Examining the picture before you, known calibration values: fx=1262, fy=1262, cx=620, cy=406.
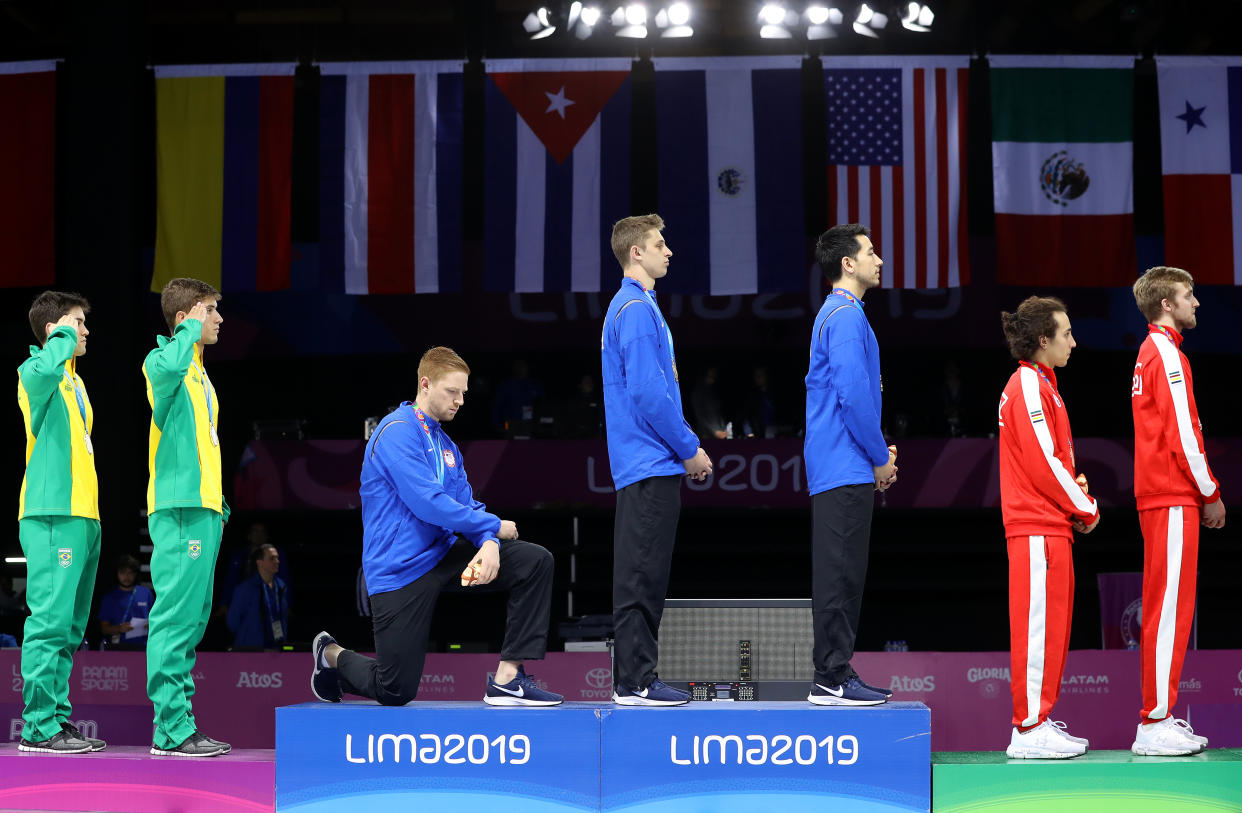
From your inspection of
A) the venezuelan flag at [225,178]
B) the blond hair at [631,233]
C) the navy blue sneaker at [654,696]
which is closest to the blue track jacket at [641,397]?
the blond hair at [631,233]

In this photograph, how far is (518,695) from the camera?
5184mm

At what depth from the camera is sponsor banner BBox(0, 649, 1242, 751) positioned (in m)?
8.35

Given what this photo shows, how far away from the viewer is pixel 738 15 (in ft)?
49.2

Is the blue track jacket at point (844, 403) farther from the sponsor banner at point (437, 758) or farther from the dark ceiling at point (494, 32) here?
the dark ceiling at point (494, 32)

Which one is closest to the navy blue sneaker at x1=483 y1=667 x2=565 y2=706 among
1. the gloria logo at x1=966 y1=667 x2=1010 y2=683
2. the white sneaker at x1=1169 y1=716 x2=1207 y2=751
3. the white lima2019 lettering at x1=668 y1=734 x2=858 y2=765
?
the white lima2019 lettering at x1=668 y1=734 x2=858 y2=765

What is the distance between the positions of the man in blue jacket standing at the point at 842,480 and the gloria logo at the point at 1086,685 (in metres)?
3.96

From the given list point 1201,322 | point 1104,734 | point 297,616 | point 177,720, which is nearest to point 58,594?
point 177,720

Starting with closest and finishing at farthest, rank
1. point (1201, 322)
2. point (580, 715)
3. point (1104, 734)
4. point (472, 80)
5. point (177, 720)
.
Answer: point (580, 715), point (177, 720), point (1104, 734), point (1201, 322), point (472, 80)

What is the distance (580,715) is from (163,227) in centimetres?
821

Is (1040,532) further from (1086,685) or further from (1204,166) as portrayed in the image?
(1204,166)

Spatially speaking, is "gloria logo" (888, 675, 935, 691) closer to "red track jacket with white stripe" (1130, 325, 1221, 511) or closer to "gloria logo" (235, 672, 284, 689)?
"red track jacket with white stripe" (1130, 325, 1221, 511)

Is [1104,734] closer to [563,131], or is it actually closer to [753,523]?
[753,523]

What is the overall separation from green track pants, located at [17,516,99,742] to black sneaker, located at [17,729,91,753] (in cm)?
2

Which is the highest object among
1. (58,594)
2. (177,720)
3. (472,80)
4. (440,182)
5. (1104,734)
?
(472,80)
